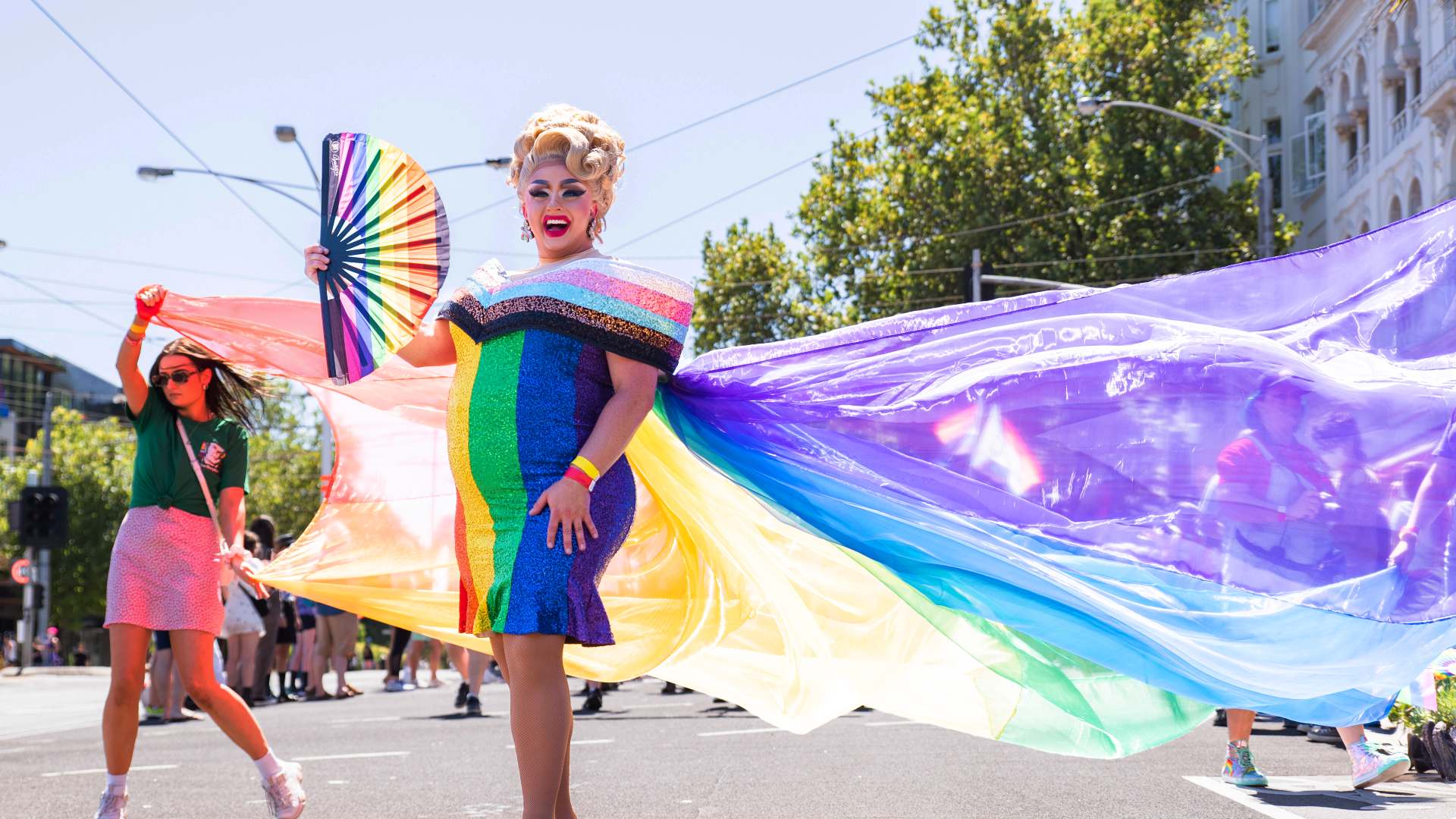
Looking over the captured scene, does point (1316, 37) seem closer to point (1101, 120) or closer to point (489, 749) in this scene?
point (1101, 120)

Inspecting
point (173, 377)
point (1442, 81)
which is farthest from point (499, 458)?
point (1442, 81)

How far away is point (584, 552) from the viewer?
414cm

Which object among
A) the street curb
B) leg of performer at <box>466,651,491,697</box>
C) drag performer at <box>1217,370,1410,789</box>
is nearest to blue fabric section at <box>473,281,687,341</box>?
drag performer at <box>1217,370,1410,789</box>

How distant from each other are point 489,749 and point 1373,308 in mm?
6033

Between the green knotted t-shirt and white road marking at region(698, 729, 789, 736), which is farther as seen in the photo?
white road marking at region(698, 729, 789, 736)

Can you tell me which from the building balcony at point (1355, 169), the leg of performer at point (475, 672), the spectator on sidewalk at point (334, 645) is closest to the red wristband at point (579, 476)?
the leg of performer at point (475, 672)

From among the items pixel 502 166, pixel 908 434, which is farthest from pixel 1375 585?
pixel 502 166

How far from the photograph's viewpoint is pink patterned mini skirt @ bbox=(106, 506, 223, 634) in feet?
19.6

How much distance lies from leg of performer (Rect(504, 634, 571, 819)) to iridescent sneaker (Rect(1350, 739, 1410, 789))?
4409mm

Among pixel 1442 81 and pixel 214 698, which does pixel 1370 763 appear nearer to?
pixel 214 698

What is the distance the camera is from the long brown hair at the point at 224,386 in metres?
6.28

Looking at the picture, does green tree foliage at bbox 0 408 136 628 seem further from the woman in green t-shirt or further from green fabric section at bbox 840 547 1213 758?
green fabric section at bbox 840 547 1213 758

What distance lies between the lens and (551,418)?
4180mm

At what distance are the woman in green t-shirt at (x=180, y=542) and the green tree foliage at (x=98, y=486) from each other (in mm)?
49782
